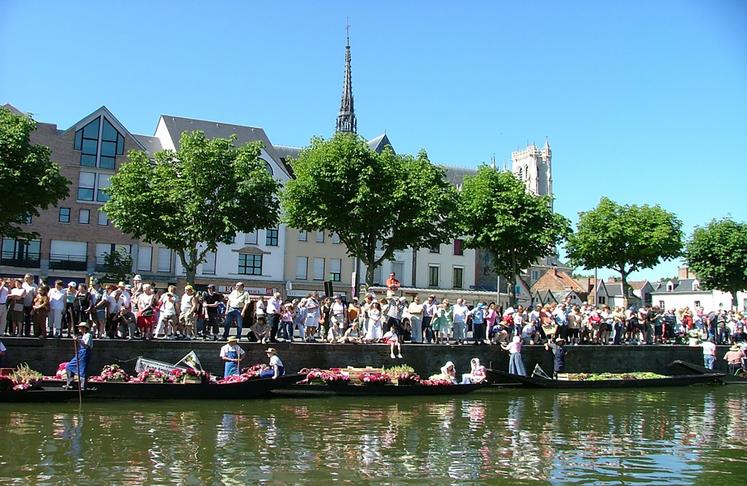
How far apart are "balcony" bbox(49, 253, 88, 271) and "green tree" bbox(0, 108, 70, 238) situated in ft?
41.4

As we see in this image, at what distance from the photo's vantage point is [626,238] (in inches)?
1811

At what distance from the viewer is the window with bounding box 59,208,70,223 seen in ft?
164

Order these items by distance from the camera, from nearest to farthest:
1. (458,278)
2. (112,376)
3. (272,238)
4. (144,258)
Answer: (112,376)
(144,258)
(272,238)
(458,278)

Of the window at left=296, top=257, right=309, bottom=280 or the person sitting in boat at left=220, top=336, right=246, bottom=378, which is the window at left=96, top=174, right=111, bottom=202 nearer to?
the window at left=296, top=257, right=309, bottom=280

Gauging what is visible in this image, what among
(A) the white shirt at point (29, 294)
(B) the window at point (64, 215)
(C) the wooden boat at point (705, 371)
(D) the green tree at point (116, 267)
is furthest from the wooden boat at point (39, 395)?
(B) the window at point (64, 215)

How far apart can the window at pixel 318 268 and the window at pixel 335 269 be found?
0.76m

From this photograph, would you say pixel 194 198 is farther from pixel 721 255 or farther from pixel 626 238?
pixel 721 255

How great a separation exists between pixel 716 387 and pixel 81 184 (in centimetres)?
4138

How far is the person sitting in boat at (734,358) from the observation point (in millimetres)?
36438

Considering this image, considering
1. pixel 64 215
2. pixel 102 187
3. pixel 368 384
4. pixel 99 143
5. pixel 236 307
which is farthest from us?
pixel 99 143

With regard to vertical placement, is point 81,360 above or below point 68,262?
below

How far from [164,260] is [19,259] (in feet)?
30.8

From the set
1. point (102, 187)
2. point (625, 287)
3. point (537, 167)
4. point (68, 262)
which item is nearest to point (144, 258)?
point (68, 262)

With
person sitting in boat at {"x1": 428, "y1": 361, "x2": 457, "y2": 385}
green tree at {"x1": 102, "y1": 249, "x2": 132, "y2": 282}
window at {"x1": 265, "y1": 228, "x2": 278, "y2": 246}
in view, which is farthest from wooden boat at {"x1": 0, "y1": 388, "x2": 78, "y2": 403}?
window at {"x1": 265, "y1": 228, "x2": 278, "y2": 246}
